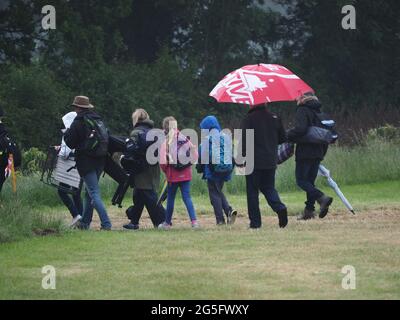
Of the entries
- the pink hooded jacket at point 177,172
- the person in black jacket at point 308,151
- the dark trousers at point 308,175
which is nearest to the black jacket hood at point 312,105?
the person in black jacket at point 308,151

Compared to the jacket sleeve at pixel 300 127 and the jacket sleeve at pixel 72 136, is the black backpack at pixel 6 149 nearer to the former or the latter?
the jacket sleeve at pixel 72 136

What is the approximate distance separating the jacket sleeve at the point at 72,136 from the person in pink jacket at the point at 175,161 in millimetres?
1201

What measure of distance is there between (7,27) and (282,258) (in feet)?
86.3

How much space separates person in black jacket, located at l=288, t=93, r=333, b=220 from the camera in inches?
642

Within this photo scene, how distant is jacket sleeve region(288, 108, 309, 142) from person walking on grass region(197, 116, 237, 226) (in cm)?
88

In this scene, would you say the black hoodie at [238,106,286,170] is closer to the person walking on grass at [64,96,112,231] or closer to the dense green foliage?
the person walking on grass at [64,96,112,231]

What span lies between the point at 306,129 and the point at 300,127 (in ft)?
0.32

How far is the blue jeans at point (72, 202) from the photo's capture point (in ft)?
55.3

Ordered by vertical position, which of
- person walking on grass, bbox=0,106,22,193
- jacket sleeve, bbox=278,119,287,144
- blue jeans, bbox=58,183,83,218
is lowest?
blue jeans, bbox=58,183,83,218

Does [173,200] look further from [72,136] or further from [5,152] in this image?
[5,152]

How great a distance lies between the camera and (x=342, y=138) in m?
32.6

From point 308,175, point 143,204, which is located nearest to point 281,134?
point 308,175

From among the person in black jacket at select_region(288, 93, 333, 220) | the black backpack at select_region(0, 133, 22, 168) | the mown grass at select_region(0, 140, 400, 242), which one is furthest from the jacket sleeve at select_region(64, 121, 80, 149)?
the person in black jacket at select_region(288, 93, 333, 220)
